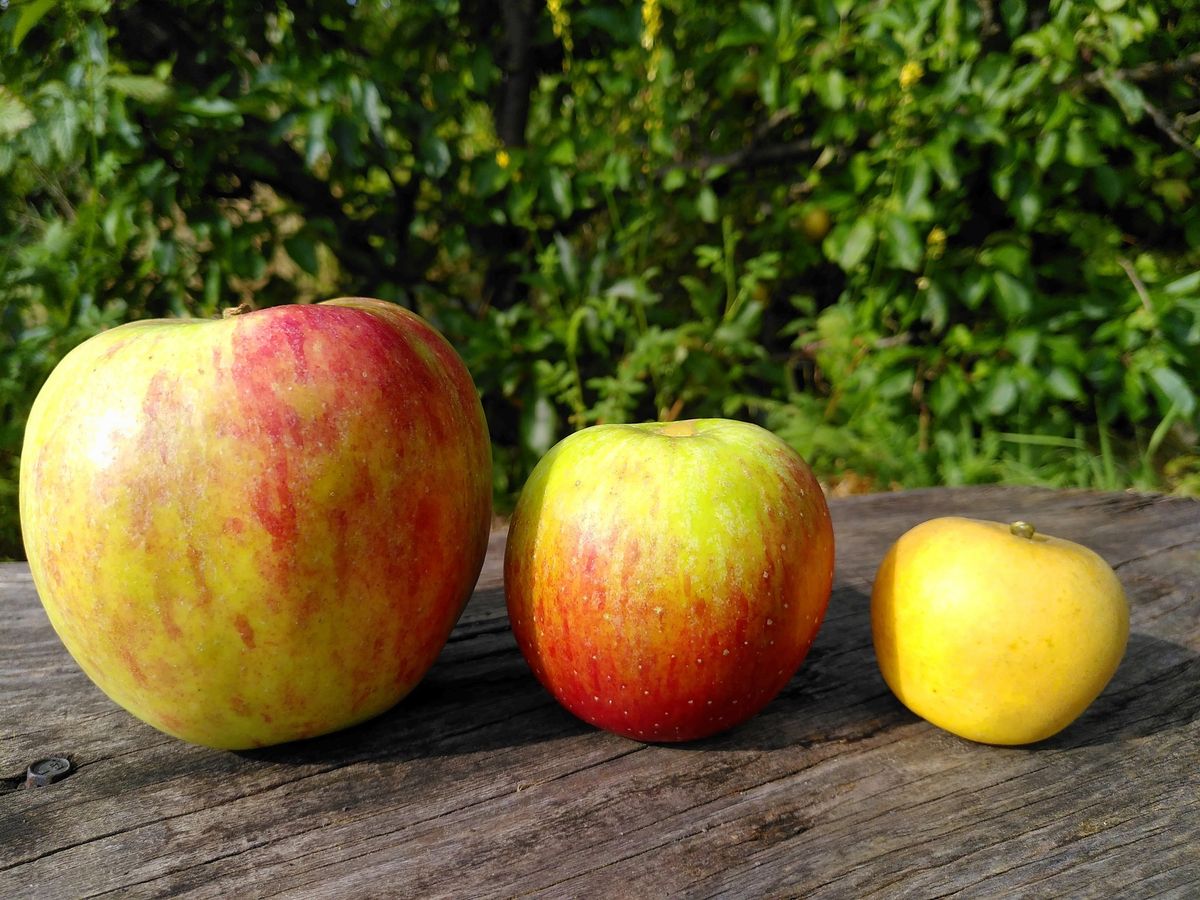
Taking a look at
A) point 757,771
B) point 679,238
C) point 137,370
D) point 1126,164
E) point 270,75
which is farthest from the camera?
point 679,238

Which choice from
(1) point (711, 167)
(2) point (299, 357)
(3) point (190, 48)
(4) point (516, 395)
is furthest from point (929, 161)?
(3) point (190, 48)

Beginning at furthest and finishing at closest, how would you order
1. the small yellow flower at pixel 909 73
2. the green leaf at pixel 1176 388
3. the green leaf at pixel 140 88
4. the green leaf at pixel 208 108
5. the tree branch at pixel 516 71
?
1. the tree branch at pixel 516 71
2. the green leaf at pixel 1176 388
3. the small yellow flower at pixel 909 73
4. the green leaf at pixel 208 108
5. the green leaf at pixel 140 88

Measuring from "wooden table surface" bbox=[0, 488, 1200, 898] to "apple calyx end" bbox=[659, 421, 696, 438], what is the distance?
0.40 m

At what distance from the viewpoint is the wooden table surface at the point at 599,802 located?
2.73 ft

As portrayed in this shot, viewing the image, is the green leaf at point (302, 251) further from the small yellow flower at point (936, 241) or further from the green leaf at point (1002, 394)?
the green leaf at point (1002, 394)

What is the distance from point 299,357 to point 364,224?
6.49ft

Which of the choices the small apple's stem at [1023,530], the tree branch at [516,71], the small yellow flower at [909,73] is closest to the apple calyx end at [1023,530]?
the small apple's stem at [1023,530]

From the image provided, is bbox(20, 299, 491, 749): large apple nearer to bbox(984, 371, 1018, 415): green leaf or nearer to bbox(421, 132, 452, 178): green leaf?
bbox(421, 132, 452, 178): green leaf

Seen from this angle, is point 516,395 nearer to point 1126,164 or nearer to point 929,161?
point 929,161

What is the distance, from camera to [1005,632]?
976 mm

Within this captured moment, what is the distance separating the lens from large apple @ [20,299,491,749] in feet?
2.84

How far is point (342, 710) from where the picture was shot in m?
1.01

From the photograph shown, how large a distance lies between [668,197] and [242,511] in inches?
85.9

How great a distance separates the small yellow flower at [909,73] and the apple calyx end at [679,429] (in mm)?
1522
